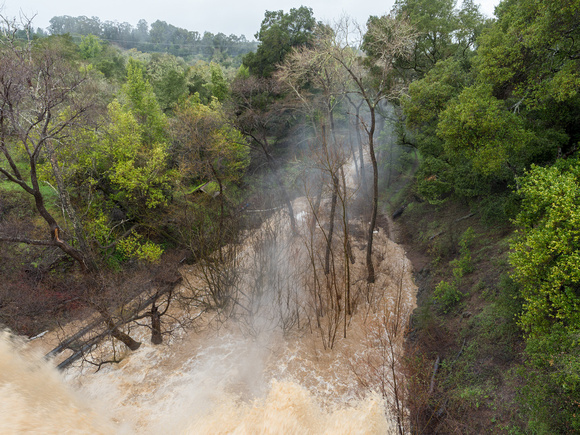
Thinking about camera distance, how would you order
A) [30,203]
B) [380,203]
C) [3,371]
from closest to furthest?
1. [3,371]
2. [30,203]
3. [380,203]

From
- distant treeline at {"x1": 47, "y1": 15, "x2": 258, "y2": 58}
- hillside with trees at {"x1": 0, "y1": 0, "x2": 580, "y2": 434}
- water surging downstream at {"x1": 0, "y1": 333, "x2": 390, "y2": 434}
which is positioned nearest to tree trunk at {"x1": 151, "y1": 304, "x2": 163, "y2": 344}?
hillside with trees at {"x1": 0, "y1": 0, "x2": 580, "y2": 434}

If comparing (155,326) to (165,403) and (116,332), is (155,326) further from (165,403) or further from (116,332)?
(165,403)

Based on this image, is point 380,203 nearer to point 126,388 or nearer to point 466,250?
point 466,250

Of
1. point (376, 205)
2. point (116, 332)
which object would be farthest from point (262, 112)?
point (116, 332)

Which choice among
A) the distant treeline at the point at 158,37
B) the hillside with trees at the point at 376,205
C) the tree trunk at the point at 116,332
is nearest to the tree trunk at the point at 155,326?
the hillside with trees at the point at 376,205

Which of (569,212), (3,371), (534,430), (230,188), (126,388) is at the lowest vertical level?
(126,388)

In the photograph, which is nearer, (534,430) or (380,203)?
(534,430)

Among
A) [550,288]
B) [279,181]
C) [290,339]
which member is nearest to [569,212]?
[550,288]
